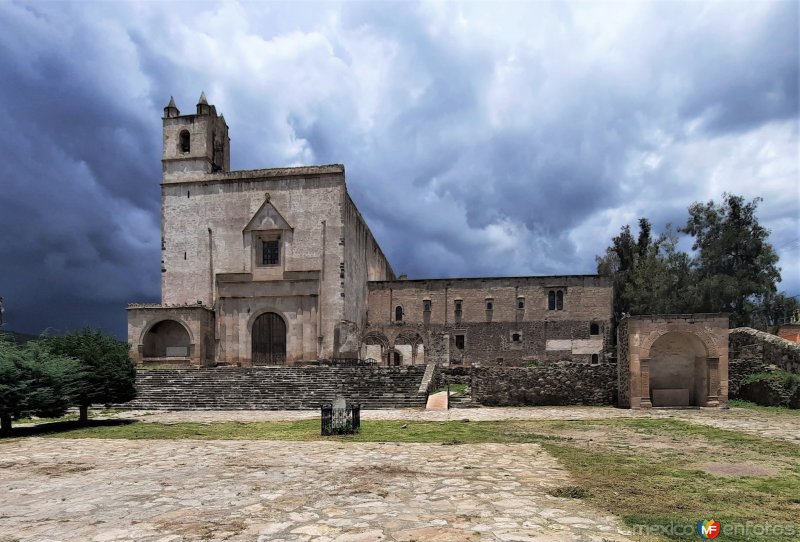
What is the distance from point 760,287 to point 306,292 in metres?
33.5

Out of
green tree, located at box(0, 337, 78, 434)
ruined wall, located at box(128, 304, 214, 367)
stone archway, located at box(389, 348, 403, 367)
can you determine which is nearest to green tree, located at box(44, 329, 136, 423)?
green tree, located at box(0, 337, 78, 434)

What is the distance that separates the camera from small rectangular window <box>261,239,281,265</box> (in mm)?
35812

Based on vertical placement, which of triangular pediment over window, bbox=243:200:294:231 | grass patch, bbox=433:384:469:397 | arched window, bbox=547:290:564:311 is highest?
triangular pediment over window, bbox=243:200:294:231

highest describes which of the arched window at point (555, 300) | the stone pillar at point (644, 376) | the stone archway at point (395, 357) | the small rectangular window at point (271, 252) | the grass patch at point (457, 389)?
the small rectangular window at point (271, 252)

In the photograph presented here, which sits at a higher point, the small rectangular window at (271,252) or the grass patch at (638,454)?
the small rectangular window at (271,252)

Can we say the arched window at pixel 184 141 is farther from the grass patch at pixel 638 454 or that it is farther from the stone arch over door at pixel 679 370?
the stone arch over door at pixel 679 370

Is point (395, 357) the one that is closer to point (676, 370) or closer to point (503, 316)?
point (503, 316)

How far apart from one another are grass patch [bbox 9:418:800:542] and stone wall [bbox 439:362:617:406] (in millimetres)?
5475

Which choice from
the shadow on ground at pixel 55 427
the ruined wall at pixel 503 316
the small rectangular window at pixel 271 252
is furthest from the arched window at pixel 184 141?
the shadow on ground at pixel 55 427

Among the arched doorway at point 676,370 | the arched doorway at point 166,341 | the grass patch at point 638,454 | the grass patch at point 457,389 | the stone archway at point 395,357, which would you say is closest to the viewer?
the grass patch at point 638,454

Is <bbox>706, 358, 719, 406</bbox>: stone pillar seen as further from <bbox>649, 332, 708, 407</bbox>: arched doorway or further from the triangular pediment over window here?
the triangular pediment over window

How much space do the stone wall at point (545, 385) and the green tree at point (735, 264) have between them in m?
24.5

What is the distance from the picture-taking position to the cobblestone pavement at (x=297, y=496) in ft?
16.9

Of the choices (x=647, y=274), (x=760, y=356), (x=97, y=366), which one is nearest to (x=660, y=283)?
(x=647, y=274)
